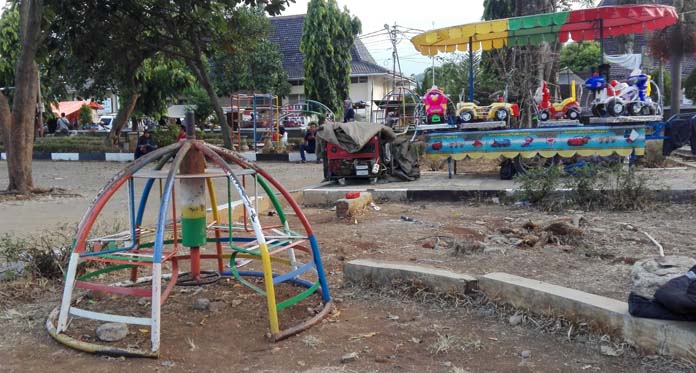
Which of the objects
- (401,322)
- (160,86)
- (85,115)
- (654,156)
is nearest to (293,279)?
(401,322)

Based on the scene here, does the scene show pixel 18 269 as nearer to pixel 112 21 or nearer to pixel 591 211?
pixel 591 211

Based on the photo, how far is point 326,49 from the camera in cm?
2862

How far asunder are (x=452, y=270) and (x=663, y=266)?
5.31 feet

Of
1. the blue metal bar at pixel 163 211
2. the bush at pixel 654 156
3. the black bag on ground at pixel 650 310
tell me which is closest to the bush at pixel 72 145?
the bush at pixel 654 156

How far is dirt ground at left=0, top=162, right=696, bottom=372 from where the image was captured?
3447mm

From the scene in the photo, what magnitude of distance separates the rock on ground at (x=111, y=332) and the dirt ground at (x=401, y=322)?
0.21 feet

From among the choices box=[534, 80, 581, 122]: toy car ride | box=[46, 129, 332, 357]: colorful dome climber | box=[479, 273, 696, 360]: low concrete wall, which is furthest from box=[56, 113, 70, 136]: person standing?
box=[479, 273, 696, 360]: low concrete wall

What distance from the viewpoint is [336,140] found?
1167cm

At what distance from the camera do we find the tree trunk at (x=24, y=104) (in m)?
9.99

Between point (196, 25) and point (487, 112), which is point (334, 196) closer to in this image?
point (487, 112)

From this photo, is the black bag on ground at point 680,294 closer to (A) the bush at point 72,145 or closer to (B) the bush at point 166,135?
(B) the bush at point 166,135

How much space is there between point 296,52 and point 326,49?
759 centimetres

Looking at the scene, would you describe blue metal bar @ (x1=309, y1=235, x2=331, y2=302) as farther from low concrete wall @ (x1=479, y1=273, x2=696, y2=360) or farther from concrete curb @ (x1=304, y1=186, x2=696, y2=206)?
concrete curb @ (x1=304, y1=186, x2=696, y2=206)

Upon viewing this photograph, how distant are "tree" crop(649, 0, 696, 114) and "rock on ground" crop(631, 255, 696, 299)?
19555 mm
